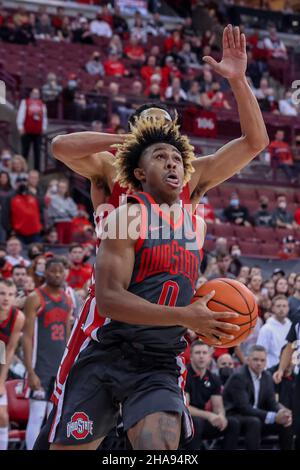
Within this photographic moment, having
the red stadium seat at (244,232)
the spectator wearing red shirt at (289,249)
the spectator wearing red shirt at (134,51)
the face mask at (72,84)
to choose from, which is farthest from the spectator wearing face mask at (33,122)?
the spectator wearing red shirt at (134,51)

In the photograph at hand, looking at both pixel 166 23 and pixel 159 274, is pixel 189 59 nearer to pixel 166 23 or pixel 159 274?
pixel 166 23

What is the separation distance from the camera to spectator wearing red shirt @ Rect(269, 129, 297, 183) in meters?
19.1

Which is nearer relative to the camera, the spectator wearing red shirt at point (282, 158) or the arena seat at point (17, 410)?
the arena seat at point (17, 410)

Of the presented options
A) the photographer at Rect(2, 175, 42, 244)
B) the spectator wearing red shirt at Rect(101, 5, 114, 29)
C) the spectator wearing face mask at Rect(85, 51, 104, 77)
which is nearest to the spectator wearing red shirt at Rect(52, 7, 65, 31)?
the spectator wearing face mask at Rect(85, 51, 104, 77)

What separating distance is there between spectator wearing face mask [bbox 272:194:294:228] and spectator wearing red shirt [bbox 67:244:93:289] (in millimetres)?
5604

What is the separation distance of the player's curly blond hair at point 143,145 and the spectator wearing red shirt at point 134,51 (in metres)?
16.2

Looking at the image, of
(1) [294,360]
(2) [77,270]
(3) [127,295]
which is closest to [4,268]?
(2) [77,270]

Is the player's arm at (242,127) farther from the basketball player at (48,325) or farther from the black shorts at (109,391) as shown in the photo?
the basketball player at (48,325)

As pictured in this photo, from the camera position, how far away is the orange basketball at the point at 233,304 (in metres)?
4.48

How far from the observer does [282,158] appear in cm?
1911

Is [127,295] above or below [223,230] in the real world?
below

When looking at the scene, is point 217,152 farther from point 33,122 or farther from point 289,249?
point 33,122

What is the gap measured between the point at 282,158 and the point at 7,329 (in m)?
11.5

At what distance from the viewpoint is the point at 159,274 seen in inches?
183
